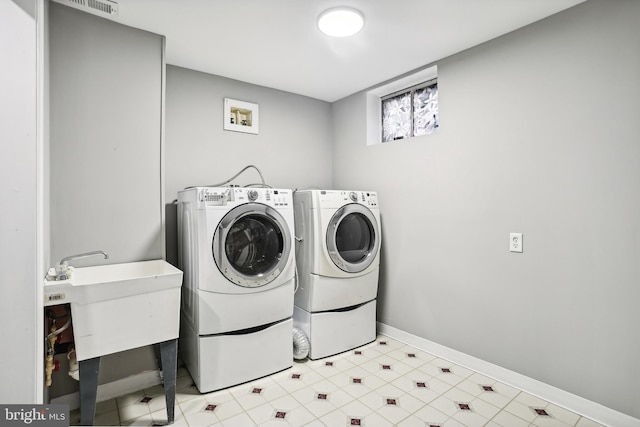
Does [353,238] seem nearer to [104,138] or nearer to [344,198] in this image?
[344,198]

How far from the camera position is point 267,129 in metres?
3.08

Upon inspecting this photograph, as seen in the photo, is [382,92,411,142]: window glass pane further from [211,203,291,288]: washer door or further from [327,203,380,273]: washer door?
[211,203,291,288]: washer door

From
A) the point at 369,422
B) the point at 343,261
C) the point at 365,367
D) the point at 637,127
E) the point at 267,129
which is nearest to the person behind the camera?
the point at 637,127

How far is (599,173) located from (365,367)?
6.29 feet

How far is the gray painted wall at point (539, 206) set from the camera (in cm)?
171

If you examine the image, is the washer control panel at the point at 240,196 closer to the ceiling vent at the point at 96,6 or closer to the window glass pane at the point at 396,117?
the ceiling vent at the point at 96,6

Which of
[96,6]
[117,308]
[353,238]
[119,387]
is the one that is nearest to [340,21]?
[96,6]

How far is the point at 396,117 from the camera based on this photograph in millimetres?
3088

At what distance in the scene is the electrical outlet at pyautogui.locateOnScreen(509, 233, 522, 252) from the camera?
2086mm

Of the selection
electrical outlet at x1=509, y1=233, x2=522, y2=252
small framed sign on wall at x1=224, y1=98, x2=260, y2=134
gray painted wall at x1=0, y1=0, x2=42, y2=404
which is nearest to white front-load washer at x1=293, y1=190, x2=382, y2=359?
small framed sign on wall at x1=224, y1=98, x2=260, y2=134

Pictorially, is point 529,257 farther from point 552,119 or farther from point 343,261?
point 343,261

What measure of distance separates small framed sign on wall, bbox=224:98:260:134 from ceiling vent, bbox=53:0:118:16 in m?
1.02

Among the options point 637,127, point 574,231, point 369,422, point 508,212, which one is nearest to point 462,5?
point 637,127

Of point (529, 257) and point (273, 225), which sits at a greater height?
point (273, 225)
